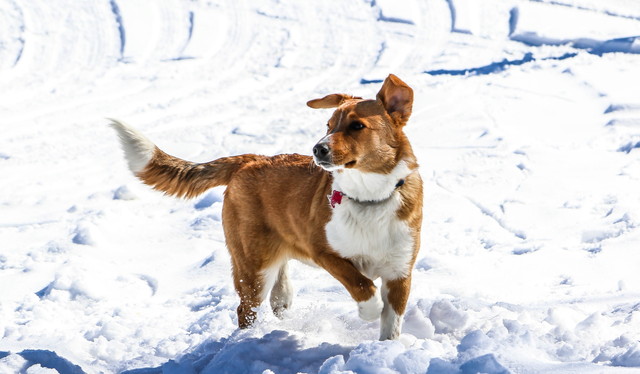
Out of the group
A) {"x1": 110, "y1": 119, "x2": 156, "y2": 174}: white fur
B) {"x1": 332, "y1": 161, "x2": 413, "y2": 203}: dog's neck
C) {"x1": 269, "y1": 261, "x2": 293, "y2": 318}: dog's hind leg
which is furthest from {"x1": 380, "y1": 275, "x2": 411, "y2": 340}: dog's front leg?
{"x1": 110, "y1": 119, "x2": 156, "y2": 174}: white fur

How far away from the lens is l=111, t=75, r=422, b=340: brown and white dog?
3.94 metres

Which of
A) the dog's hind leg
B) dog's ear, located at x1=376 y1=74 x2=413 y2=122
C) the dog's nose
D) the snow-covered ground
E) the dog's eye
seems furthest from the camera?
the dog's hind leg

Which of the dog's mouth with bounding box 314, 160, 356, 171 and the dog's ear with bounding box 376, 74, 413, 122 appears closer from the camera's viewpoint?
the dog's mouth with bounding box 314, 160, 356, 171

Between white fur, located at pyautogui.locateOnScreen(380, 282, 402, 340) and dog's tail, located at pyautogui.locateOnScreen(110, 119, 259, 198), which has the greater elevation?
dog's tail, located at pyautogui.locateOnScreen(110, 119, 259, 198)

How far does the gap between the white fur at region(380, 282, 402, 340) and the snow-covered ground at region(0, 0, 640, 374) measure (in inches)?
2.8

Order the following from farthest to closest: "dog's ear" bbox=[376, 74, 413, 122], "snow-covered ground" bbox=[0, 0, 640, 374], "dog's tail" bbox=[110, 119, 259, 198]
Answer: "dog's tail" bbox=[110, 119, 259, 198]
"snow-covered ground" bbox=[0, 0, 640, 374]
"dog's ear" bbox=[376, 74, 413, 122]

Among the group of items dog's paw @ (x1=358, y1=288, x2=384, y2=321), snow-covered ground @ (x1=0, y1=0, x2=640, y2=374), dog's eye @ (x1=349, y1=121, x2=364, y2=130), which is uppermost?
dog's eye @ (x1=349, y1=121, x2=364, y2=130)

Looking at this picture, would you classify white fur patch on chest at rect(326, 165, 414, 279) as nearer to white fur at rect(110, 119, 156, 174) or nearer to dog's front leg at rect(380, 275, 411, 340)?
dog's front leg at rect(380, 275, 411, 340)

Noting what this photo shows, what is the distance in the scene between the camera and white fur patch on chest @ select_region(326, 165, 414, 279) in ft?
13.1

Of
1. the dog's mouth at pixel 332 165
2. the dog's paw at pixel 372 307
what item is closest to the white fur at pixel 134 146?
the dog's mouth at pixel 332 165

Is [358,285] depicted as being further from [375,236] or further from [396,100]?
[396,100]

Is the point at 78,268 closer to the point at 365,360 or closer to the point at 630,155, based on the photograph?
the point at 365,360

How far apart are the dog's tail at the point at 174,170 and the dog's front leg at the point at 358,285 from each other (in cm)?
108

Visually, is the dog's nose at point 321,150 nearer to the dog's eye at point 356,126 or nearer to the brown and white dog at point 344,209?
the brown and white dog at point 344,209
